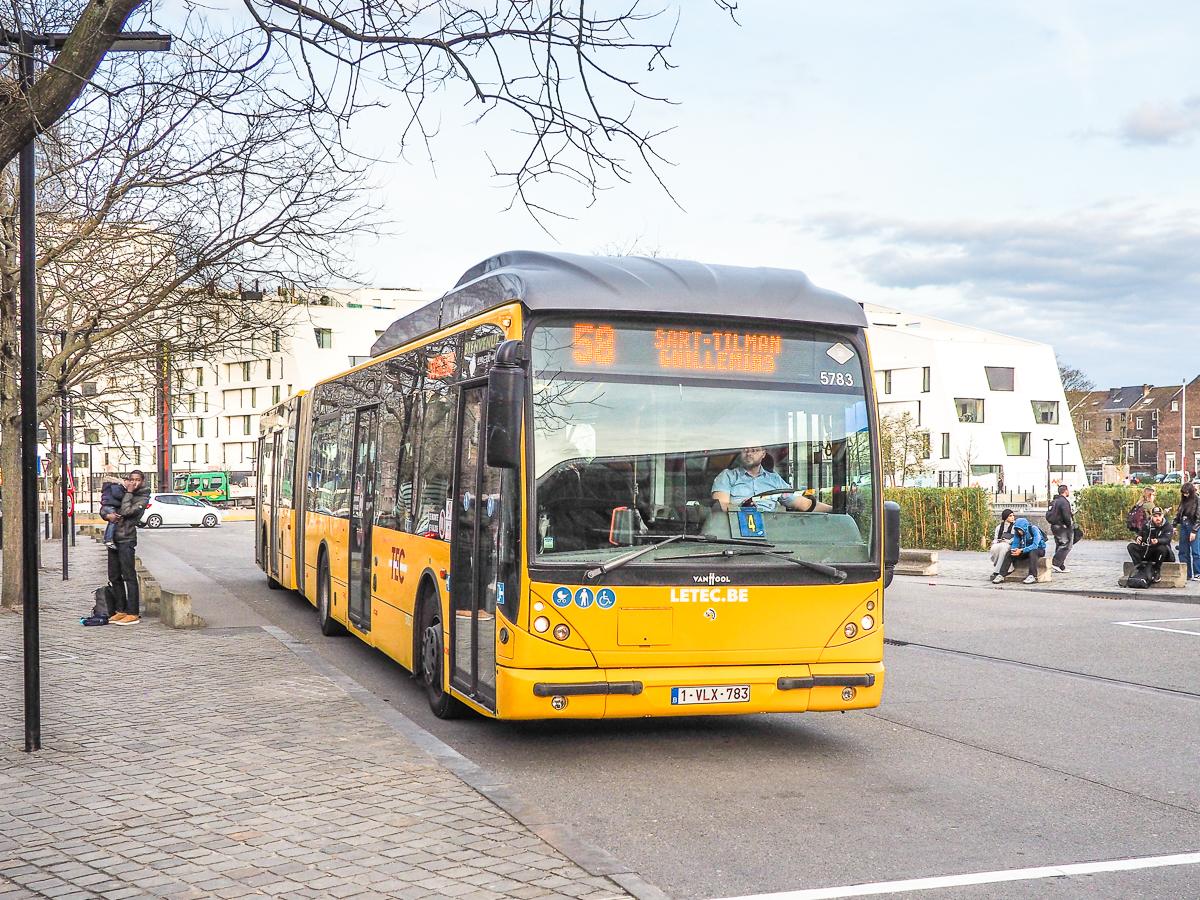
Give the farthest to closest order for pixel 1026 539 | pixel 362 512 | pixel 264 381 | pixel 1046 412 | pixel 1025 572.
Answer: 1. pixel 264 381
2. pixel 1046 412
3. pixel 1025 572
4. pixel 1026 539
5. pixel 362 512

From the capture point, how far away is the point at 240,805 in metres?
6.62

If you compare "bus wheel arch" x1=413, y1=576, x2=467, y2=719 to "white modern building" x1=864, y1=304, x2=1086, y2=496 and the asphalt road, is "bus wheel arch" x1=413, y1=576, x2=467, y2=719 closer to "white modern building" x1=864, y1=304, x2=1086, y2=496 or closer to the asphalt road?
the asphalt road

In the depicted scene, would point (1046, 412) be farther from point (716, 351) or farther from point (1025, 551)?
point (716, 351)

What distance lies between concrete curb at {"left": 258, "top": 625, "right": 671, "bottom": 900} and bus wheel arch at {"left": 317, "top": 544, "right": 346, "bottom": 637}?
4.06m

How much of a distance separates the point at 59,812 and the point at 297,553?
11607 millimetres

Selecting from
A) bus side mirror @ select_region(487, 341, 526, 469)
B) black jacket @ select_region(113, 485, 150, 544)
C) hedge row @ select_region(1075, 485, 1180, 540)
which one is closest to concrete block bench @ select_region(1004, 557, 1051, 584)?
hedge row @ select_region(1075, 485, 1180, 540)

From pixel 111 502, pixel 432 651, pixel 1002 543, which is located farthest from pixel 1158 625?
pixel 111 502

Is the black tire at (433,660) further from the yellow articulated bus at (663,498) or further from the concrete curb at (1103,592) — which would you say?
the concrete curb at (1103,592)

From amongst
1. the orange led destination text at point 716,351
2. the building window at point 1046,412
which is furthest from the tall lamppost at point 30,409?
the building window at point 1046,412

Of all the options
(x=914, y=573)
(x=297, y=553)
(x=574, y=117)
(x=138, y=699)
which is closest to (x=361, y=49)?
(x=574, y=117)

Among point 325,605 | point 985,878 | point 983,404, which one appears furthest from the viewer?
point 983,404

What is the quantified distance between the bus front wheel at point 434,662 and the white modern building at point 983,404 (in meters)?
73.9

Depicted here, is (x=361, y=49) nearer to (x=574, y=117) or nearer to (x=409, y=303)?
(x=574, y=117)

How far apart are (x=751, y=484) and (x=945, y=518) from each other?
2804 centimetres
